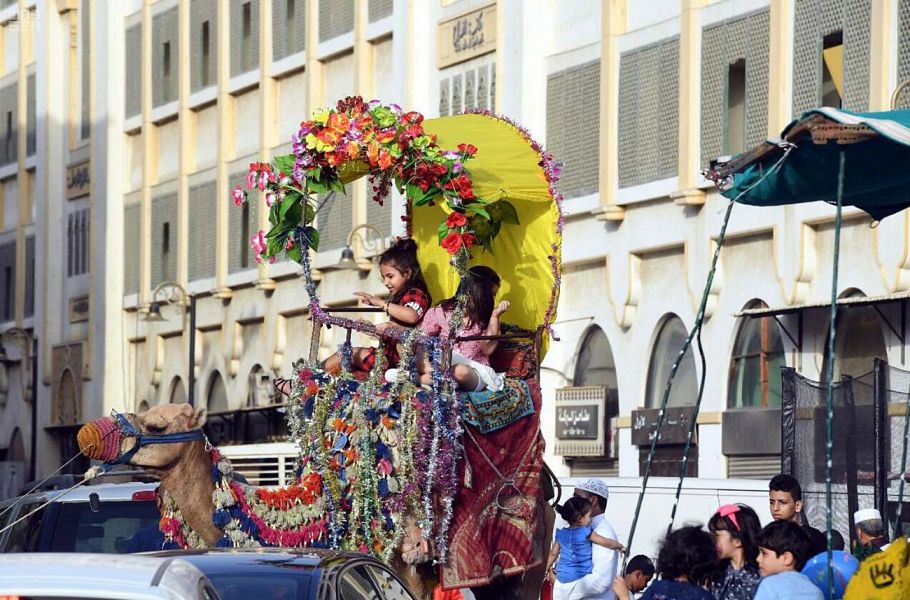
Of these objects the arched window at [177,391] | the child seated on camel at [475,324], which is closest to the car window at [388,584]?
the child seated on camel at [475,324]

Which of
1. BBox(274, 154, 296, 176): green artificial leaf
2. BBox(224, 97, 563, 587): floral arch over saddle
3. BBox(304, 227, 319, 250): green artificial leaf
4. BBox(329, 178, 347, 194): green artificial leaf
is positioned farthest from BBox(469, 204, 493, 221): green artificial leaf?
BBox(274, 154, 296, 176): green artificial leaf

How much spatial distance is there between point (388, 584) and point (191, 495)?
2.45 metres

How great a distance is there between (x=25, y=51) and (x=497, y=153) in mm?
46797

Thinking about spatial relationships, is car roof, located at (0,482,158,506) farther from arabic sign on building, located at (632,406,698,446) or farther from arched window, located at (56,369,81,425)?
arched window, located at (56,369,81,425)

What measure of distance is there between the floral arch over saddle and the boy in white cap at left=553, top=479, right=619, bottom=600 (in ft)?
4.33

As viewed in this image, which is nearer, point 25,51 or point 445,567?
point 445,567

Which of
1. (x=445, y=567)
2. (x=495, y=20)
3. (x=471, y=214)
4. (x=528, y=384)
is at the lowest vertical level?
(x=445, y=567)

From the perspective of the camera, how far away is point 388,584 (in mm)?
10336

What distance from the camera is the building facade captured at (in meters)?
28.9

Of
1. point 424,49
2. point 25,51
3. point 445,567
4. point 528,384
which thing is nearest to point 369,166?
point 528,384

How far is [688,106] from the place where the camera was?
3109 centimetres

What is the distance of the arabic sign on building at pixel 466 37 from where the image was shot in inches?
1438

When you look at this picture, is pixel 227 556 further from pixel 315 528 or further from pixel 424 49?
pixel 424 49

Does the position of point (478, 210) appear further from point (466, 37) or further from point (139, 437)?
point (466, 37)
